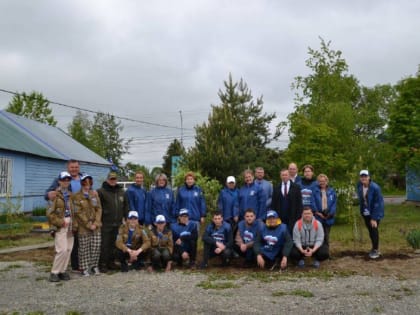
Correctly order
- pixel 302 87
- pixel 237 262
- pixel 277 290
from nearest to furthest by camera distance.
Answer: pixel 277 290 < pixel 237 262 < pixel 302 87

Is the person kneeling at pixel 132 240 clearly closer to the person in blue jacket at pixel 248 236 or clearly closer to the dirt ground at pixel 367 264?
the dirt ground at pixel 367 264

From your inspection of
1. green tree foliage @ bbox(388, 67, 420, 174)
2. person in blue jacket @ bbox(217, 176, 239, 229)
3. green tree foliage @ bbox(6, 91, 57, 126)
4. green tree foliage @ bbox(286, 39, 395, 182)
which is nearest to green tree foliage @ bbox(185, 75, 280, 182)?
green tree foliage @ bbox(286, 39, 395, 182)

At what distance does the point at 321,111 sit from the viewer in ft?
63.2

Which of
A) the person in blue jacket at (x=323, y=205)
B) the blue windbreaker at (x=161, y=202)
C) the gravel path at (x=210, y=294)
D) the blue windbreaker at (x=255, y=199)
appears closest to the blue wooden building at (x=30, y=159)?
the blue windbreaker at (x=161, y=202)

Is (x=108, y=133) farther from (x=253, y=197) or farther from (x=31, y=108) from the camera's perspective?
(x=253, y=197)

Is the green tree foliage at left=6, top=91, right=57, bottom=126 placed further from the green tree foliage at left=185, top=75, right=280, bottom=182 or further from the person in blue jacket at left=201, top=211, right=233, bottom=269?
the person in blue jacket at left=201, top=211, right=233, bottom=269

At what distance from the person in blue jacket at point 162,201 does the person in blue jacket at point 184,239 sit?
1.07 ft

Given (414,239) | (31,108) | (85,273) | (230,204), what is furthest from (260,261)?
(31,108)

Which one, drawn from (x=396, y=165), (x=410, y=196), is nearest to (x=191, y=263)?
(x=396, y=165)

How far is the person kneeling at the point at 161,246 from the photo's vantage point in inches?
321

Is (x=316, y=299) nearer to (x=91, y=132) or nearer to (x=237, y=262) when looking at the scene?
(x=237, y=262)

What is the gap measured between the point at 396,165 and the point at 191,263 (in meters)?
14.9

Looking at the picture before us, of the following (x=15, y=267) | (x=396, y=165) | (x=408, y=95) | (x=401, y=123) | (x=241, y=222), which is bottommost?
(x=15, y=267)

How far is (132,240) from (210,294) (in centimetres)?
238
